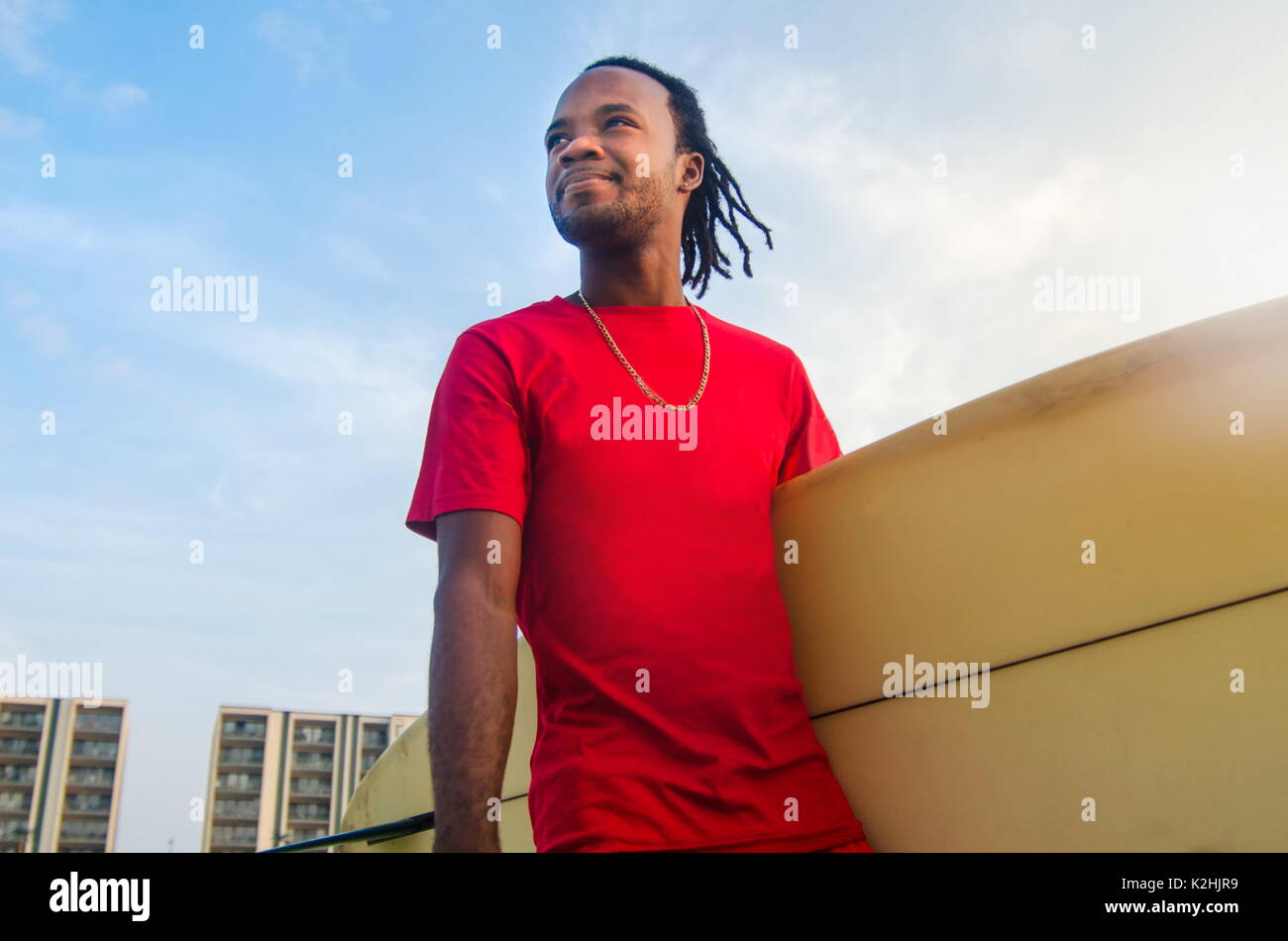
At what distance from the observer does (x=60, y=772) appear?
59500 millimetres

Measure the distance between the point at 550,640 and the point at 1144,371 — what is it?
0.91 m

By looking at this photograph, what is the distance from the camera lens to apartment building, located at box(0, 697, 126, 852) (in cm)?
5834

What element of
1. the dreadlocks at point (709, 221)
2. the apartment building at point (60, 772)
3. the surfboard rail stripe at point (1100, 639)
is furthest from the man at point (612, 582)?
the apartment building at point (60, 772)

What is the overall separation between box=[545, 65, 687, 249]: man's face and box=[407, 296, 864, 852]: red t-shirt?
247 mm

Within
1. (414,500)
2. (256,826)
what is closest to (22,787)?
(256,826)

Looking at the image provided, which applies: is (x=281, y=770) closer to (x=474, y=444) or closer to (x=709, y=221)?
(x=709, y=221)

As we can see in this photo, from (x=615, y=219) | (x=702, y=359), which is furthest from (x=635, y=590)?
(x=615, y=219)

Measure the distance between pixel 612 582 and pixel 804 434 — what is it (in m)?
0.59

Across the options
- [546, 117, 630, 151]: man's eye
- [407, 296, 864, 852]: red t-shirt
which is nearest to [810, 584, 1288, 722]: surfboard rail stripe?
[407, 296, 864, 852]: red t-shirt

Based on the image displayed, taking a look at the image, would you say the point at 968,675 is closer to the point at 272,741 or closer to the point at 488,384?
the point at 488,384

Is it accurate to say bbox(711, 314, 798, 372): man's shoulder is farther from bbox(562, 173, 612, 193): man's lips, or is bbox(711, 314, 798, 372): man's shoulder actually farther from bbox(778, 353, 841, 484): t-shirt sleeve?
bbox(562, 173, 612, 193): man's lips

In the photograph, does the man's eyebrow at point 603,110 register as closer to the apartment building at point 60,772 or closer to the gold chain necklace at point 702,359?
the gold chain necklace at point 702,359

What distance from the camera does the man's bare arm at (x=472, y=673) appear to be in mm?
1204

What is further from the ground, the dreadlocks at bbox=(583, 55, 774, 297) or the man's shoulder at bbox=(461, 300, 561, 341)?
the dreadlocks at bbox=(583, 55, 774, 297)
